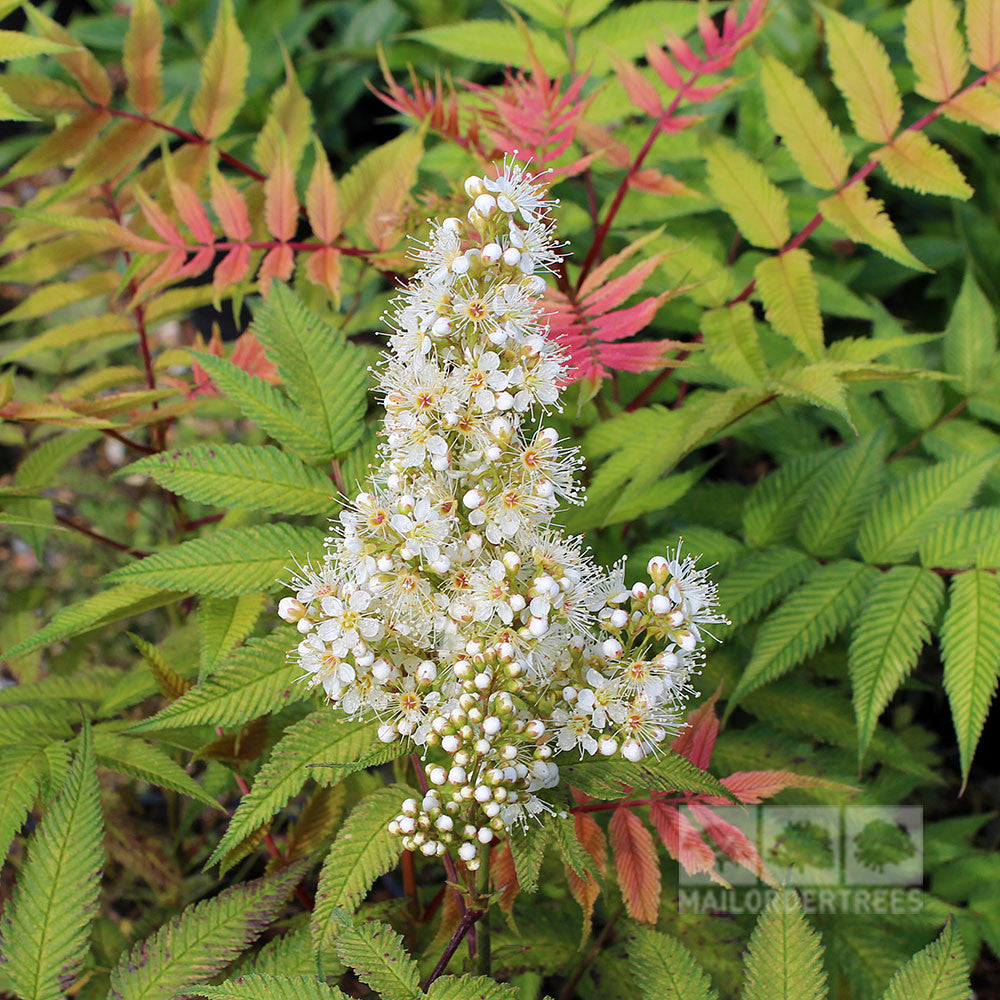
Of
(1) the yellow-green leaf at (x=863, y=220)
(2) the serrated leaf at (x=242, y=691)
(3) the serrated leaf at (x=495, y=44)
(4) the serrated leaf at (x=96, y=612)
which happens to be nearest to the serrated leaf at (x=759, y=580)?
(1) the yellow-green leaf at (x=863, y=220)

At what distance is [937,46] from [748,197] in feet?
1.82

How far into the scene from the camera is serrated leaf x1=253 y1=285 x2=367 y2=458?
5.79 feet

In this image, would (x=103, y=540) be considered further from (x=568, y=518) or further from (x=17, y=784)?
(x=568, y=518)

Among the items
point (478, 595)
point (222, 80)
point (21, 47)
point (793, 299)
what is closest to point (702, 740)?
point (478, 595)

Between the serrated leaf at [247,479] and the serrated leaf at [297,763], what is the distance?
0.42 meters

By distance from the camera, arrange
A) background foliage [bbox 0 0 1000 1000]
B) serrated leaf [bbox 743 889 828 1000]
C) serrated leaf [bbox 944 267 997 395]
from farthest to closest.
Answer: serrated leaf [bbox 944 267 997 395], background foliage [bbox 0 0 1000 1000], serrated leaf [bbox 743 889 828 1000]

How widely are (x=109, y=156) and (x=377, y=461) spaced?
1402 millimetres

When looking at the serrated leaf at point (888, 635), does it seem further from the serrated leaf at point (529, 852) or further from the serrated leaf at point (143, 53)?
the serrated leaf at point (143, 53)

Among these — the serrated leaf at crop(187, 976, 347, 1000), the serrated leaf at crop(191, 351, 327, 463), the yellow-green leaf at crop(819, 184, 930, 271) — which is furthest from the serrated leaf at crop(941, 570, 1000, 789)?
the serrated leaf at crop(191, 351, 327, 463)

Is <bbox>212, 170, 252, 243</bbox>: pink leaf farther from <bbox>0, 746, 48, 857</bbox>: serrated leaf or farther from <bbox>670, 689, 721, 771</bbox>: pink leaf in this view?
<bbox>670, 689, 721, 771</bbox>: pink leaf

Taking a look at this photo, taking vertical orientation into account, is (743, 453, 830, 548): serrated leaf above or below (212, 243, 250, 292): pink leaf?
below

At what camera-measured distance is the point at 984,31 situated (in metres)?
2.15

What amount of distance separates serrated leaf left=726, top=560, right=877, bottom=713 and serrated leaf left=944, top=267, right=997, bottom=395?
939 millimetres

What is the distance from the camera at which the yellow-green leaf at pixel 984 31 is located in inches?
84.6
